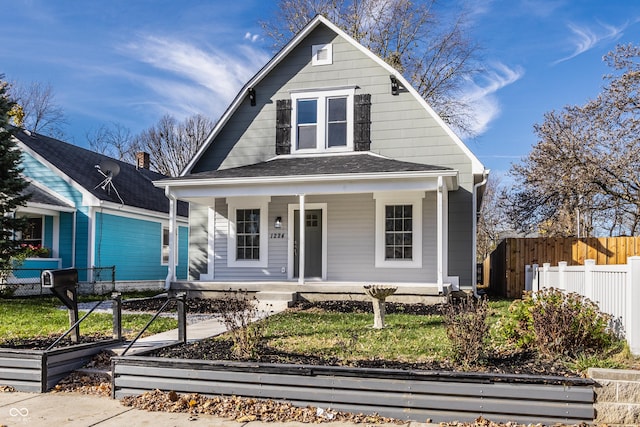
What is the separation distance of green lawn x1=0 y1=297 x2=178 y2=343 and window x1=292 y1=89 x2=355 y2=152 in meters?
6.48

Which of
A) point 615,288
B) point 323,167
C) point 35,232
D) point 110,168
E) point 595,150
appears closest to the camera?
point 615,288

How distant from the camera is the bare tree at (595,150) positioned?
53.7 ft

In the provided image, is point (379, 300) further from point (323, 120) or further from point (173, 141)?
point (173, 141)

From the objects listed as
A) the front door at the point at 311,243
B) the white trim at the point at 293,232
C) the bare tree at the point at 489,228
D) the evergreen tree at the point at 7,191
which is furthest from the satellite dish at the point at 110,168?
the bare tree at the point at 489,228

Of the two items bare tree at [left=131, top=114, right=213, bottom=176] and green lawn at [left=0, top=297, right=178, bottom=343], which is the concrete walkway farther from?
bare tree at [left=131, top=114, right=213, bottom=176]

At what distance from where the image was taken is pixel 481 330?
5531 mm

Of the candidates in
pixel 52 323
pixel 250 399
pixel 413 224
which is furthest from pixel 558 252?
pixel 52 323

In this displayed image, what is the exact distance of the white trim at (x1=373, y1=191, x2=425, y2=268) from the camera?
13.2 meters

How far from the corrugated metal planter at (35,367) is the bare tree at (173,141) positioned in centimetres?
3147

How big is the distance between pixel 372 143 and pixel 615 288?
8.52m

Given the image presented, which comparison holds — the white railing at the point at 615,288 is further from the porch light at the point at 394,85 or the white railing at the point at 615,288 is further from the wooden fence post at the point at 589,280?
the porch light at the point at 394,85

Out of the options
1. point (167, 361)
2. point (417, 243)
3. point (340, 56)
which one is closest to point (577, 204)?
point (417, 243)

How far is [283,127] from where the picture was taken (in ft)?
47.7

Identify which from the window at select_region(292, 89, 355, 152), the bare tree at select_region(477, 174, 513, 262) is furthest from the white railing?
the bare tree at select_region(477, 174, 513, 262)
